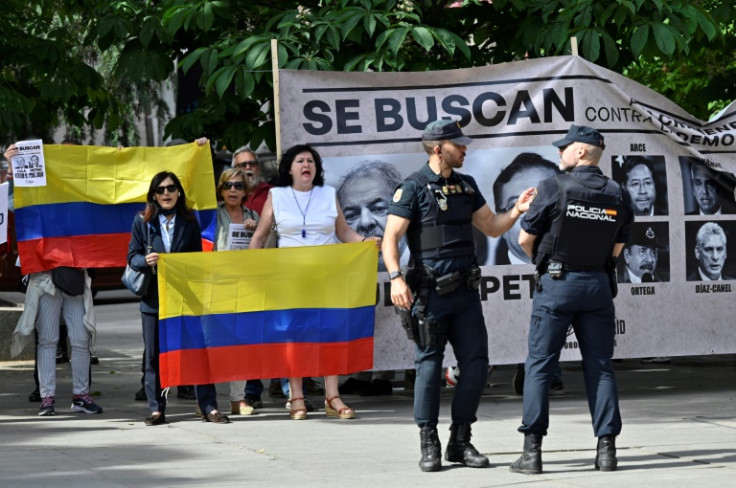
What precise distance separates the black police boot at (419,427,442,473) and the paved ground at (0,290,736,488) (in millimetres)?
71

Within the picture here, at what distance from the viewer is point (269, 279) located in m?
9.89

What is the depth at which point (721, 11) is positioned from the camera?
11078mm

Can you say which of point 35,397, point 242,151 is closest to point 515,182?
point 242,151

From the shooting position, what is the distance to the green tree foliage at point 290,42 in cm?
1034

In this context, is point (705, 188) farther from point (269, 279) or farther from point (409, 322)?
point (409, 322)

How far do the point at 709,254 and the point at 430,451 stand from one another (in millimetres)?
4286

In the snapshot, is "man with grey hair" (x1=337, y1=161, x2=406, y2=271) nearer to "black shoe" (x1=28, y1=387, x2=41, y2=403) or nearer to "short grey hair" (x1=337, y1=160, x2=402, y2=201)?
"short grey hair" (x1=337, y1=160, x2=402, y2=201)

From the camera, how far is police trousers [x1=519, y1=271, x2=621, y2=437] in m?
7.49

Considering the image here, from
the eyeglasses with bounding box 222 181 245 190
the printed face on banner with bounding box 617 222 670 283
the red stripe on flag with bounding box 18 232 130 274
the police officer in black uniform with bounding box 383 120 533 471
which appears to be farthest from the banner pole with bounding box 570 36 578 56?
the red stripe on flag with bounding box 18 232 130 274

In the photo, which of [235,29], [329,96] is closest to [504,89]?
[329,96]

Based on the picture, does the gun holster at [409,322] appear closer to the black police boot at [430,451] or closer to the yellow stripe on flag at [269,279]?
the black police boot at [430,451]

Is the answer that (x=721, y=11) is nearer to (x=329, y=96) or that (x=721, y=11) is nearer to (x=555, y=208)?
(x=329, y=96)

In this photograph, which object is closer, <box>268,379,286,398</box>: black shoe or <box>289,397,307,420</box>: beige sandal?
<box>289,397,307,420</box>: beige sandal

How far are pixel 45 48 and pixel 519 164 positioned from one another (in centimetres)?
475
